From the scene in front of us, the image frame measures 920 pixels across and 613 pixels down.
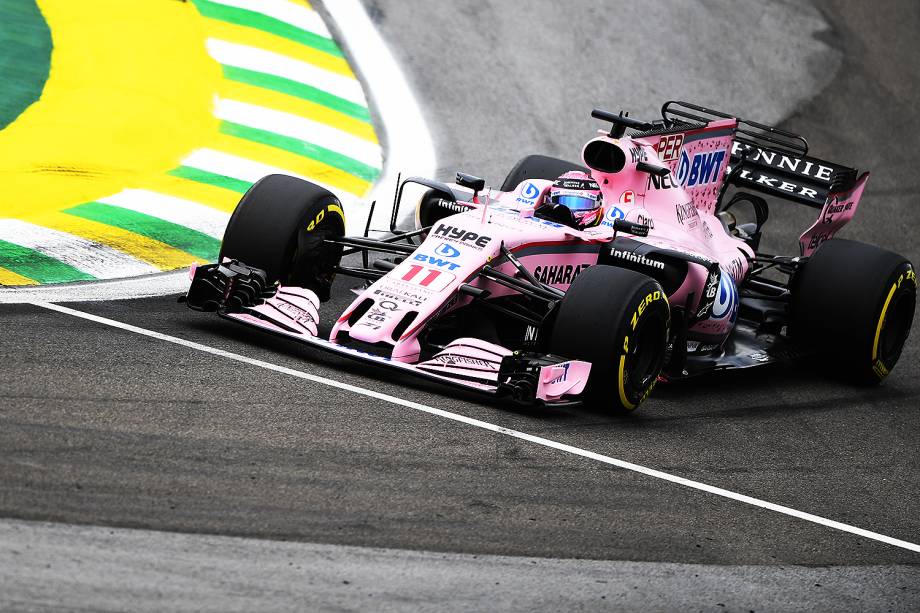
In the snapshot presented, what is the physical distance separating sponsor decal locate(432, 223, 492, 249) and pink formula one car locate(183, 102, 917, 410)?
0.03ft

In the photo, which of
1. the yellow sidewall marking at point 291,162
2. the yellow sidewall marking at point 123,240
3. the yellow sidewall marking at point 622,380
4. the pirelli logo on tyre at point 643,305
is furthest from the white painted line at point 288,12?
the yellow sidewall marking at point 622,380

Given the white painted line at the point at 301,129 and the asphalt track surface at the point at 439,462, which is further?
the white painted line at the point at 301,129

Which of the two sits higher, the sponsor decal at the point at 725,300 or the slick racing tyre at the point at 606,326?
the sponsor decal at the point at 725,300

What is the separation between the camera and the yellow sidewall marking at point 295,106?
13664 millimetres

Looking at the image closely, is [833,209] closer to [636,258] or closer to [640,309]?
[636,258]

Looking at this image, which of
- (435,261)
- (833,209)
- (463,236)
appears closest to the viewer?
(435,261)

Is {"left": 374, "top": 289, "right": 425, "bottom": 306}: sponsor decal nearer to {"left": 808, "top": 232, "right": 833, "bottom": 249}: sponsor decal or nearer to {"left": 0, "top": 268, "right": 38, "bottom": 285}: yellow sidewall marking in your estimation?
{"left": 0, "top": 268, "right": 38, "bottom": 285}: yellow sidewall marking

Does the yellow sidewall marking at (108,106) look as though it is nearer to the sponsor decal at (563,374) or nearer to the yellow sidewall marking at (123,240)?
the yellow sidewall marking at (123,240)

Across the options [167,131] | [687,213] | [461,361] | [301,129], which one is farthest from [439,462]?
[301,129]

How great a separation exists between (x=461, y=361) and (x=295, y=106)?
6630 millimetres

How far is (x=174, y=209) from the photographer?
36.2 feet

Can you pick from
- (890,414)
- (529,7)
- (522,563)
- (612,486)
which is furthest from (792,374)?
(529,7)

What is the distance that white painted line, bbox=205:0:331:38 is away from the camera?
15523 millimetres

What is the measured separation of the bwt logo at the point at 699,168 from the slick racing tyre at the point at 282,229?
110 inches
